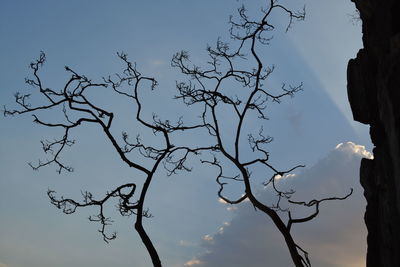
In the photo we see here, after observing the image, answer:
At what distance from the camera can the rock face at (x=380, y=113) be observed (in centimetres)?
1236

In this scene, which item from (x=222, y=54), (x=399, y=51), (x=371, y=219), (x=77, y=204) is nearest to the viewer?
(x=399, y=51)

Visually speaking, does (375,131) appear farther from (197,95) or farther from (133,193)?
(133,193)

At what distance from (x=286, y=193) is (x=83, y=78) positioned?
9098 mm

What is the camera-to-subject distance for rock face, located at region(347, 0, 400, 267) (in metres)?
12.4

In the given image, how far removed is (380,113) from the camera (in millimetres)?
13352

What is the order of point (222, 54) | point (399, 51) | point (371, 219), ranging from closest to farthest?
point (399, 51)
point (371, 219)
point (222, 54)

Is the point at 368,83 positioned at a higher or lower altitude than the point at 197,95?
lower

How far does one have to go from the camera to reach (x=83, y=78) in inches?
662

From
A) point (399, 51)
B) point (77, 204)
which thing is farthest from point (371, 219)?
point (77, 204)

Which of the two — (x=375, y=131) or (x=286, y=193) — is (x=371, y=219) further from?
(x=286, y=193)

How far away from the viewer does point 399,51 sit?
1234cm

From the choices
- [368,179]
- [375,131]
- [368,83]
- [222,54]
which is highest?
[222,54]

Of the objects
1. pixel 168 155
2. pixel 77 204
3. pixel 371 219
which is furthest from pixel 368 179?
pixel 77 204

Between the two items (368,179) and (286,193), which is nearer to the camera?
(368,179)
